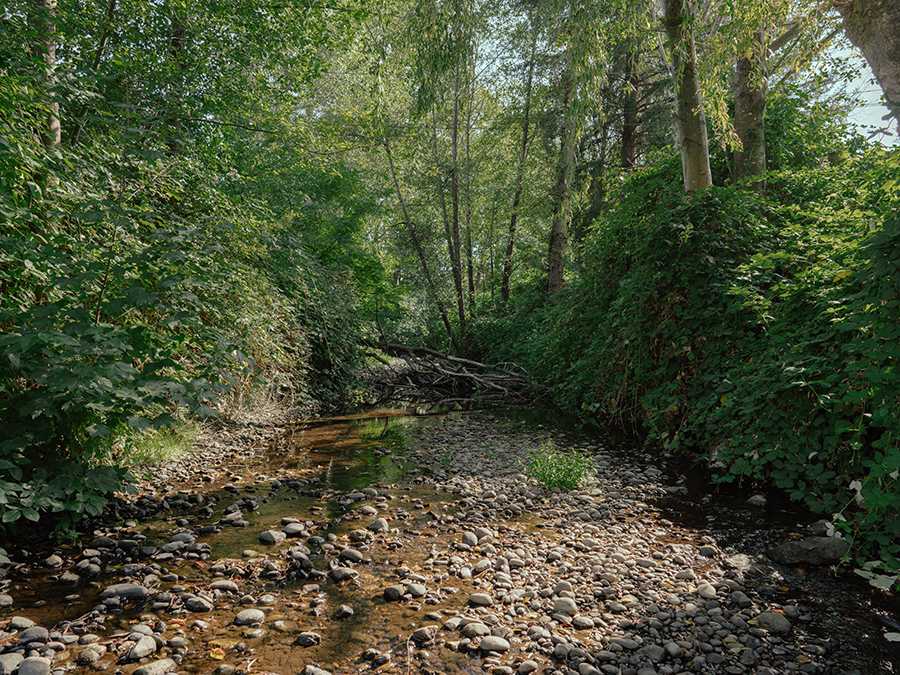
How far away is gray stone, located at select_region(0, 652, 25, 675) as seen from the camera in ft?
6.66

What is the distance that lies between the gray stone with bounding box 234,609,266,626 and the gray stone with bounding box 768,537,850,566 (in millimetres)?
3455

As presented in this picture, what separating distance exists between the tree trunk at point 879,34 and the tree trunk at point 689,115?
1.61m

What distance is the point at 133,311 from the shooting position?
414cm

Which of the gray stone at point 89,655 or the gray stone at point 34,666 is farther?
the gray stone at point 89,655

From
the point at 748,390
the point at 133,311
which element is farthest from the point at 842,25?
the point at 133,311

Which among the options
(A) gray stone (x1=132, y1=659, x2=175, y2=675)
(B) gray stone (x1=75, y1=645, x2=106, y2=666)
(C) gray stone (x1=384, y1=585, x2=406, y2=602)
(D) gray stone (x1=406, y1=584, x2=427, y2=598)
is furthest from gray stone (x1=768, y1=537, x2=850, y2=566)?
(B) gray stone (x1=75, y1=645, x2=106, y2=666)

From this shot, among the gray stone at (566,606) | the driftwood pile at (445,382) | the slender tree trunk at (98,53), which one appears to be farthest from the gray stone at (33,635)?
the driftwood pile at (445,382)

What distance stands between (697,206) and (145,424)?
20.5 ft

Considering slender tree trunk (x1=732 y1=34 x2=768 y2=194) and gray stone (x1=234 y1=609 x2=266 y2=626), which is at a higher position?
slender tree trunk (x1=732 y1=34 x2=768 y2=194)

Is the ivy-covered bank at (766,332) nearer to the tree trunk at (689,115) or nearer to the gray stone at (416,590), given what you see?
the tree trunk at (689,115)

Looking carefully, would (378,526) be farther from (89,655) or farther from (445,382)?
(445,382)

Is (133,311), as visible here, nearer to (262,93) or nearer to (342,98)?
(262,93)

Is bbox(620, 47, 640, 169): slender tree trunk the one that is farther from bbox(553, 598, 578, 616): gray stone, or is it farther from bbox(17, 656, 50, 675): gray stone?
bbox(17, 656, 50, 675): gray stone

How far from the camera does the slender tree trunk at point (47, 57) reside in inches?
142
